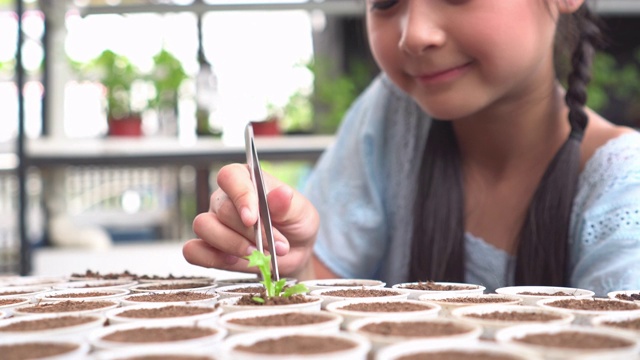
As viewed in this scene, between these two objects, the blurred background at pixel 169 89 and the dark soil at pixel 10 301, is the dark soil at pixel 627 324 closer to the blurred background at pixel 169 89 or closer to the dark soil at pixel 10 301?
the dark soil at pixel 10 301

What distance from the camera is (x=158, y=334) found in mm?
688

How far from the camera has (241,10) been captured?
8.69 ft

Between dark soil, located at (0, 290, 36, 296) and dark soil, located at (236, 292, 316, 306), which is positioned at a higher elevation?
dark soil, located at (0, 290, 36, 296)

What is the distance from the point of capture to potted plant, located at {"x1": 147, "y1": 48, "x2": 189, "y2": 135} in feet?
10.6

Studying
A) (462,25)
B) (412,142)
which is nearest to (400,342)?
(462,25)

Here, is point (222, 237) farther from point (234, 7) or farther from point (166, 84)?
point (166, 84)

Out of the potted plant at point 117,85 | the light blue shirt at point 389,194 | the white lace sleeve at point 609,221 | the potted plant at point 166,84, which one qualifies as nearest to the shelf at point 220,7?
the potted plant at point 117,85

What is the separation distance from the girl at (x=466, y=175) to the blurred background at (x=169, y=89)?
0.37 metres

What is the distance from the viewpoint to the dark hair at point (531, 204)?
1305 mm

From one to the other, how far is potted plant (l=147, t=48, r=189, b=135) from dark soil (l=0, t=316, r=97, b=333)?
98.1 inches

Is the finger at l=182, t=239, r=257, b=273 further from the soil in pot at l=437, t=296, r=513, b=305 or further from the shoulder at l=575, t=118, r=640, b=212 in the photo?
the shoulder at l=575, t=118, r=640, b=212

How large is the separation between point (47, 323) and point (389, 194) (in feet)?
3.37

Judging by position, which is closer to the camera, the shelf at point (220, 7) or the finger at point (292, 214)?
the finger at point (292, 214)

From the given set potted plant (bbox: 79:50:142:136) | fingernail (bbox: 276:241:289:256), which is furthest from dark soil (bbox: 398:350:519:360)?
potted plant (bbox: 79:50:142:136)
